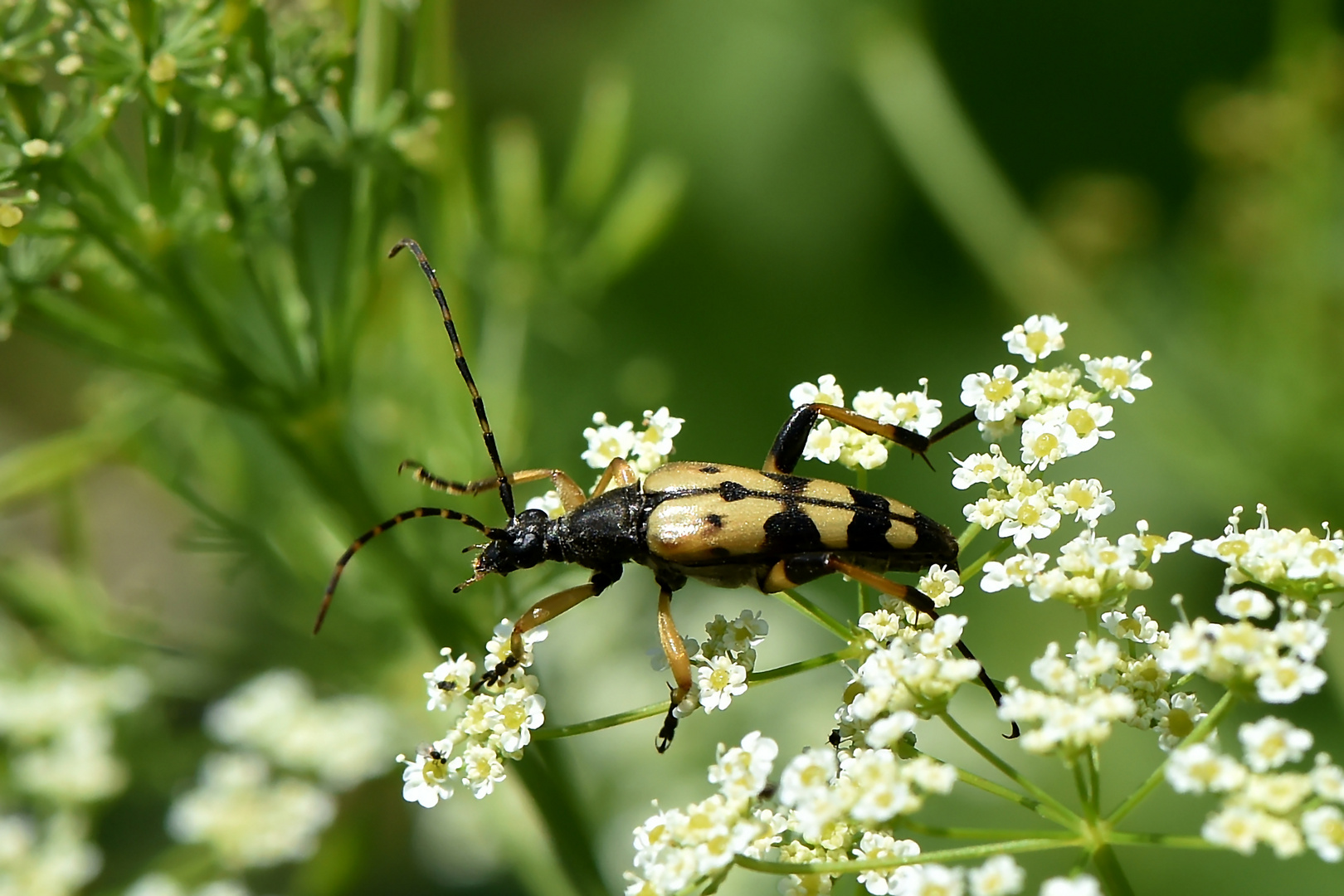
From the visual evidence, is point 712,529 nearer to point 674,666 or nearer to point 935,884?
point 674,666

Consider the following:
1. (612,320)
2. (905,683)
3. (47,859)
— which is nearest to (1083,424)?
(905,683)

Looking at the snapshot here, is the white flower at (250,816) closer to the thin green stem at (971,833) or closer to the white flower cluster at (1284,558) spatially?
the thin green stem at (971,833)

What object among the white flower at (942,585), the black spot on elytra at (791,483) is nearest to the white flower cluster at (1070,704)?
the white flower at (942,585)

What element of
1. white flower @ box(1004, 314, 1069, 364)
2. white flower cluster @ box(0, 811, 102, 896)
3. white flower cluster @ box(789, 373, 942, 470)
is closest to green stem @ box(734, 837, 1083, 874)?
white flower cluster @ box(789, 373, 942, 470)

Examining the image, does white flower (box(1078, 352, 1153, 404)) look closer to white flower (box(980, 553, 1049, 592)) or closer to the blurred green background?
white flower (box(980, 553, 1049, 592))

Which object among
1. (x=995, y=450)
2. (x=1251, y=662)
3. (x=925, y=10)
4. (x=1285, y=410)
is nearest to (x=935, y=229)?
(x=925, y=10)

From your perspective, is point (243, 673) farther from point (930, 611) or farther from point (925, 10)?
point (925, 10)
